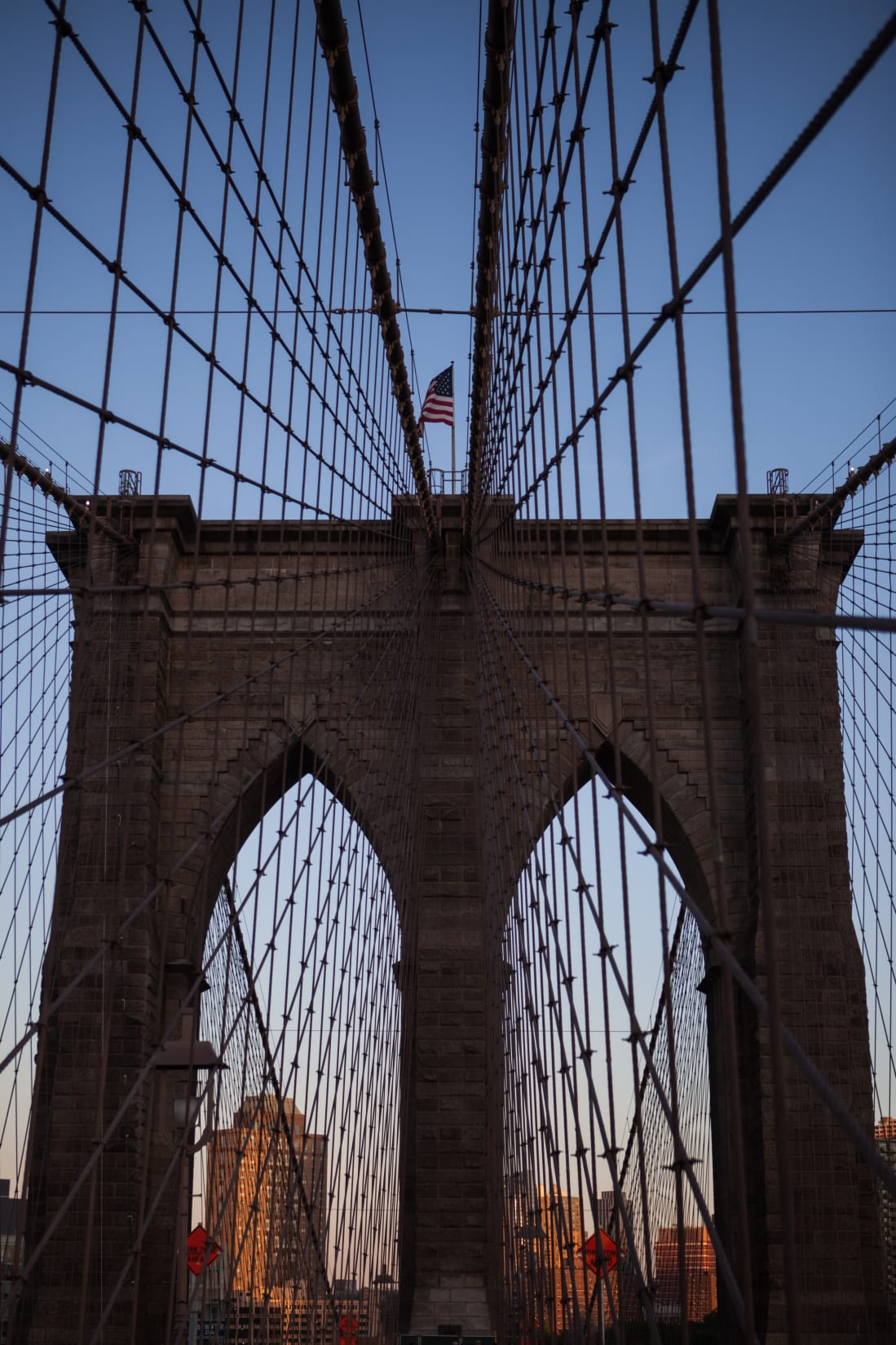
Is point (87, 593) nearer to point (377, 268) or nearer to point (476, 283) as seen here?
point (377, 268)

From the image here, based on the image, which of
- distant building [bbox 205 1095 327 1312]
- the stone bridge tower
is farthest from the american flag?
distant building [bbox 205 1095 327 1312]

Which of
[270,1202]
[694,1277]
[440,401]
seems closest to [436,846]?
[270,1202]

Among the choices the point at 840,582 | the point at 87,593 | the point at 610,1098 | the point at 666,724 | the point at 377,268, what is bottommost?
the point at 610,1098

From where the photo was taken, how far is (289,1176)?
33.6ft

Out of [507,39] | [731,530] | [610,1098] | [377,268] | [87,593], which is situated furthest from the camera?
[731,530]

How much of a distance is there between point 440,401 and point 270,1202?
28.2 feet

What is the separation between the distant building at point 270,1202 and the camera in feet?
23.4

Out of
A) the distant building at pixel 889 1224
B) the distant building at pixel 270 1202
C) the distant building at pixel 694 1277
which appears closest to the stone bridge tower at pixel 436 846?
the distant building at pixel 889 1224

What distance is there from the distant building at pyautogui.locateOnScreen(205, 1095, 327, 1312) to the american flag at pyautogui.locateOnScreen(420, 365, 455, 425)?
7.17 m

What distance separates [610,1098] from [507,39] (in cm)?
604

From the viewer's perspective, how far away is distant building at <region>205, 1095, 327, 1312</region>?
23.4 feet

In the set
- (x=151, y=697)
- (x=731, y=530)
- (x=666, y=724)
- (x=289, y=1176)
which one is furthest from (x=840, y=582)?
(x=289, y=1176)

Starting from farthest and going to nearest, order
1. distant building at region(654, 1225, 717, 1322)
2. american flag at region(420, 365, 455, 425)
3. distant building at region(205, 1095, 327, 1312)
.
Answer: distant building at region(654, 1225, 717, 1322) < american flag at region(420, 365, 455, 425) < distant building at region(205, 1095, 327, 1312)

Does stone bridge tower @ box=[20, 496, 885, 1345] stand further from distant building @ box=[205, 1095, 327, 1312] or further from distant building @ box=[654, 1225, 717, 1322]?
distant building @ box=[654, 1225, 717, 1322]
